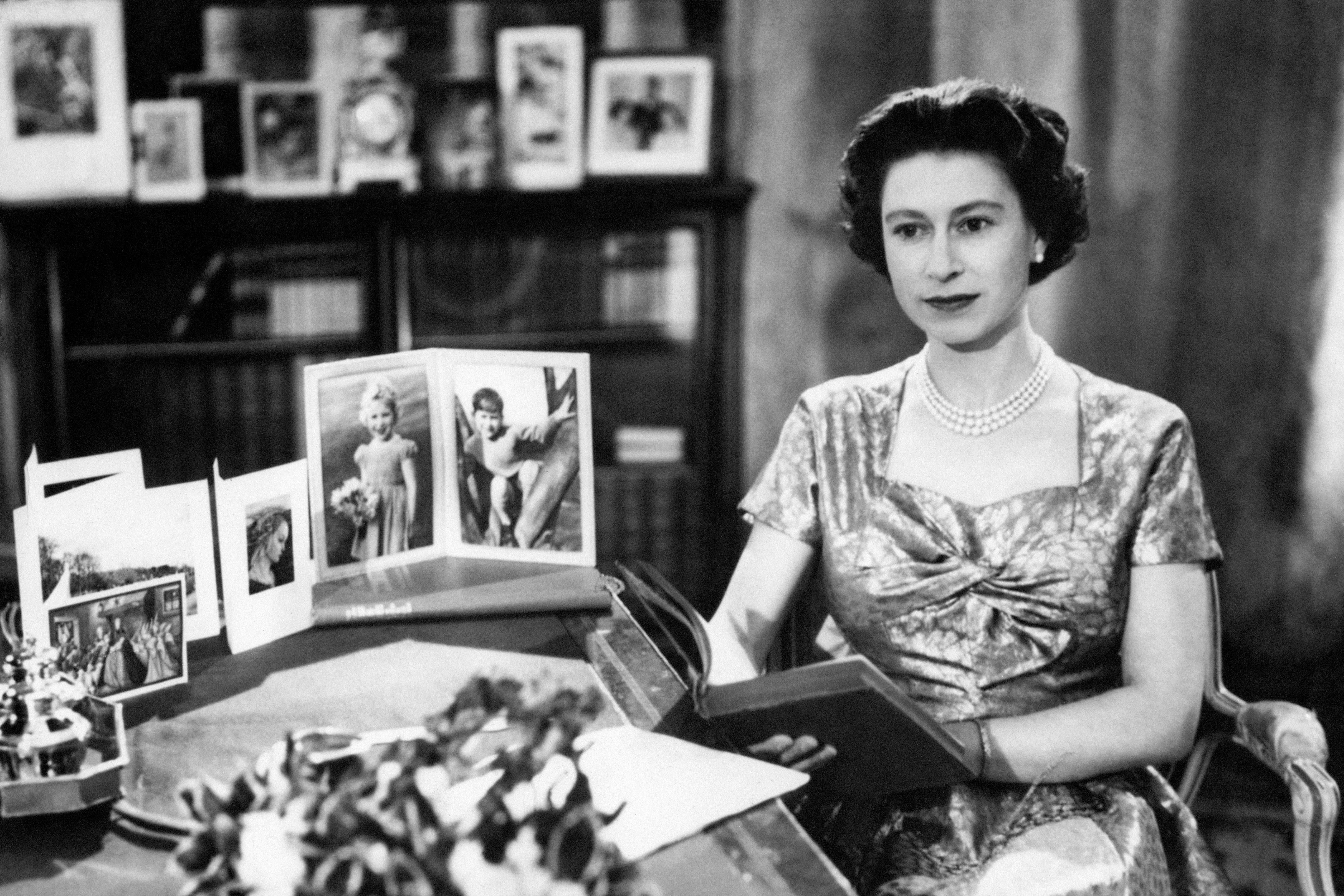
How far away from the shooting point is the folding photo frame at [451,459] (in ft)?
4.85

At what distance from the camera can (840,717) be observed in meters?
1.10

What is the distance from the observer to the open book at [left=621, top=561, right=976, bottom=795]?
107 centimetres

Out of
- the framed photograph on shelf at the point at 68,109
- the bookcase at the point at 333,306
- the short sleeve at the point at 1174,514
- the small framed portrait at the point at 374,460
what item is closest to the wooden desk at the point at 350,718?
the small framed portrait at the point at 374,460

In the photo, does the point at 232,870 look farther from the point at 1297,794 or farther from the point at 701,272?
the point at 701,272

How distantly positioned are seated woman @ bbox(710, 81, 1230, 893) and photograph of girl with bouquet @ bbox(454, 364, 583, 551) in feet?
0.81

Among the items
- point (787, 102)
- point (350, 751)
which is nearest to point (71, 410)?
point (787, 102)

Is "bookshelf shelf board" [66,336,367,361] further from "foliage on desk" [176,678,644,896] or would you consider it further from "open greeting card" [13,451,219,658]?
"foliage on desk" [176,678,644,896]

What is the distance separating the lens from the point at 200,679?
4.19 ft

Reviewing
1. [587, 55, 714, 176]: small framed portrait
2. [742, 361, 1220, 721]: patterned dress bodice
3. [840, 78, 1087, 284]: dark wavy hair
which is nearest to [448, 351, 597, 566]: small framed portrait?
[742, 361, 1220, 721]: patterned dress bodice

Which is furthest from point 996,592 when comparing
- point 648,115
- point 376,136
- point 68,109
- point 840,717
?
point 68,109

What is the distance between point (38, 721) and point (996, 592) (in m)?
1.03

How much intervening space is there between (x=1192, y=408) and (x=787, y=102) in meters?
1.35

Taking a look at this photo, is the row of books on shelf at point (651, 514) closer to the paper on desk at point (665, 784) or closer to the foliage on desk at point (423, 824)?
the paper on desk at point (665, 784)

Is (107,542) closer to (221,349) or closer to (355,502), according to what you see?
(355,502)
